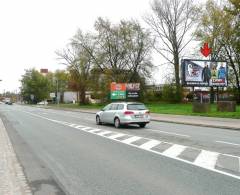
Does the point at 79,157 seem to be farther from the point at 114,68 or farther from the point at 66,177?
the point at 114,68

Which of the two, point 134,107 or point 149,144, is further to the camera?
point 134,107

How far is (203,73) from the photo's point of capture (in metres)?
38.4

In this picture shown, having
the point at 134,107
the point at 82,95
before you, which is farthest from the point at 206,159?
the point at 82,95

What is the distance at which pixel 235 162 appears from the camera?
34.6ft

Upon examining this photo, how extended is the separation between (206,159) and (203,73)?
28.0m

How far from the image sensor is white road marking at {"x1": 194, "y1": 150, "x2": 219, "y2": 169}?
10230mm

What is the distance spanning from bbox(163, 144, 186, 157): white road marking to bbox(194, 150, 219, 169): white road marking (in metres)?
0.70

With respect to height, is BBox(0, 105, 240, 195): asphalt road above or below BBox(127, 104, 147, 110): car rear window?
below

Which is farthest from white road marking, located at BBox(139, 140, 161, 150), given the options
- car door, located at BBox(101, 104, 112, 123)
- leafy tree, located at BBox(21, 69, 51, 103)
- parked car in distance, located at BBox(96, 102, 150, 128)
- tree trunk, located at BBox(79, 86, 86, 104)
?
leafy tree, located at BBox(21, 69, 51, 103)

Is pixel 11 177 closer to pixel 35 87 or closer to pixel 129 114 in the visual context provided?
pixel 129 114

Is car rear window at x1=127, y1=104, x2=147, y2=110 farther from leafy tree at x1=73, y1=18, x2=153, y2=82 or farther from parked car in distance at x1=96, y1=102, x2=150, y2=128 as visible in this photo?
leafy tree at x1=73, y1=18, x2=153, y2=82

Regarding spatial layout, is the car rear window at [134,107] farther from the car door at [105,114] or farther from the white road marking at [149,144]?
the white road marking at [149,144]

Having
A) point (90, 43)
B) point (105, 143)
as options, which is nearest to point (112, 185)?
point (105, 143)

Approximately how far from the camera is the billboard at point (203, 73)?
3841cm
